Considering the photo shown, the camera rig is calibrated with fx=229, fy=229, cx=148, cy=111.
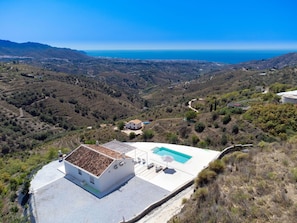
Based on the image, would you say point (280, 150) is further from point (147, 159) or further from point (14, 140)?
point (14, 140)

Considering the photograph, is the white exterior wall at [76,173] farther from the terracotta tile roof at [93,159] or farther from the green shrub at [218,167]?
the green shrub at [218,167]

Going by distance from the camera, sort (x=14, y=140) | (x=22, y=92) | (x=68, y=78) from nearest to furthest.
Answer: (x=14, y=140) < (x=22, y=92) < (x=68, y=78)

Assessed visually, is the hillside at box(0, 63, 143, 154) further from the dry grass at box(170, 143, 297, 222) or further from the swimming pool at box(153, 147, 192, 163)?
the dry grass at box(170, 143, 297, 222)

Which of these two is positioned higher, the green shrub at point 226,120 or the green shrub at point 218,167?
the green shrub at point 218,167

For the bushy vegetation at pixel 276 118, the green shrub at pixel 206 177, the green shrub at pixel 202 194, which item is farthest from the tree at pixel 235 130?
the green shrub at pixel 202 194

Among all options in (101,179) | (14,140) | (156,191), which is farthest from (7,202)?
(14,140)

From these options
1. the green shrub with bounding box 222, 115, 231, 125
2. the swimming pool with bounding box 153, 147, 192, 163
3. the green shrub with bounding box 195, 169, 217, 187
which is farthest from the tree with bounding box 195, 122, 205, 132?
the green shrub with bounding box 195, 169, 217, 187

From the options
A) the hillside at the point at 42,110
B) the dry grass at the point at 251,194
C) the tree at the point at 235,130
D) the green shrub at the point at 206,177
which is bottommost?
the hillside at the point at 42,110
